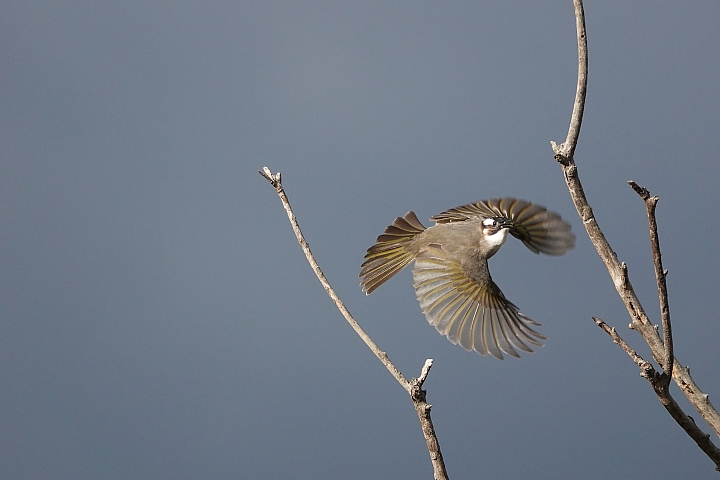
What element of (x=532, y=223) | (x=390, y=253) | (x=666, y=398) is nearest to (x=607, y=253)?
(x=666, y=398)

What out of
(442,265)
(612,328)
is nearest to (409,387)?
(612,328)

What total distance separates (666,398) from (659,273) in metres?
0.34

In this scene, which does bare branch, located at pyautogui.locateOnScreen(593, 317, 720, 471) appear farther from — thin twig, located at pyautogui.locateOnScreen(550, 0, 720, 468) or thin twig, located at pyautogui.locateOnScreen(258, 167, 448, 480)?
thin twig, located at pyautogui.locateOnScreen(258, 167, 448, 480)

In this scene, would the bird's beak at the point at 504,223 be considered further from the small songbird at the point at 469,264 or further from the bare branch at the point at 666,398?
the bare branch at the point at 666,398

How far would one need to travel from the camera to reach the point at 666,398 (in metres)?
2.03

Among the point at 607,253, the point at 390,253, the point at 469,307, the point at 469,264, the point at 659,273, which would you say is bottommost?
the point at 659,273

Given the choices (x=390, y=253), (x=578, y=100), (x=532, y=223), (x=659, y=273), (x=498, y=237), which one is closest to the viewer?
(x=659, y=273)

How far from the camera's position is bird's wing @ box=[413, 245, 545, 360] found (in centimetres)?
288

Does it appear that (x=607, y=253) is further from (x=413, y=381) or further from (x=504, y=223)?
(x=413, y=381)

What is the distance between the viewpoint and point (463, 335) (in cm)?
287

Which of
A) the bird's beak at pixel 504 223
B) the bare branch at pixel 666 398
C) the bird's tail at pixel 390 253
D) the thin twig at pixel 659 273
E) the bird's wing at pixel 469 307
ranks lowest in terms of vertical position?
the bare branch at pixel 666 398

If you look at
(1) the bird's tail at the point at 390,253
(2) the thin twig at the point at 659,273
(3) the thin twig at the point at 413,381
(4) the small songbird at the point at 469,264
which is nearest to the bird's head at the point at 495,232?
(4) the small songbird at the point at 469,264

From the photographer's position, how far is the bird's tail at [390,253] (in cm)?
321

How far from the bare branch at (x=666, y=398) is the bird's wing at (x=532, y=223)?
0.91 m
